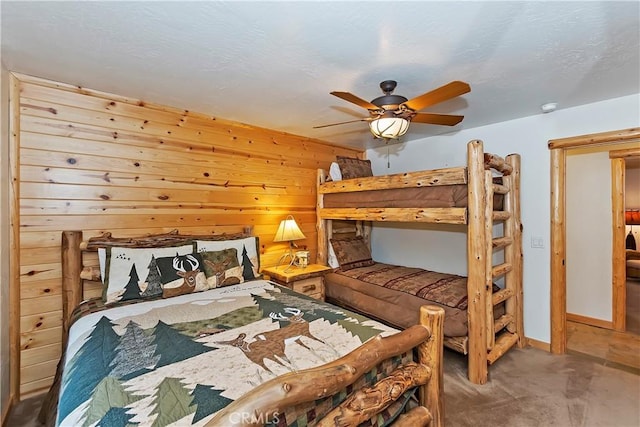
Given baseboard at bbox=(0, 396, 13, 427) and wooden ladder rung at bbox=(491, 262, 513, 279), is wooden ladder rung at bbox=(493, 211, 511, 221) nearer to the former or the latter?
wooden ladder rung at bbox=(491, 262, 513, 279)

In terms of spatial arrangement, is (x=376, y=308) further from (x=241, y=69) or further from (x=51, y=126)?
(x=51, y=126)

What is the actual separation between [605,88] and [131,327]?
3.89 meters

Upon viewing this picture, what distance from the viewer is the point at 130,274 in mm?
2162

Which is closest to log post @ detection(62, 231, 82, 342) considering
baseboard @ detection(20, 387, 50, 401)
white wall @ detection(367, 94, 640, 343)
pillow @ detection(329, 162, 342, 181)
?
baseboard @ detection(20, 387, 50, 401)

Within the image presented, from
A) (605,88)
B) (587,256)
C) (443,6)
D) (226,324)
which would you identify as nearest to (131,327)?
(226,324)

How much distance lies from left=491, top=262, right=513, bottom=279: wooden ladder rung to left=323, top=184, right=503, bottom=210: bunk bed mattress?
0.57 meters

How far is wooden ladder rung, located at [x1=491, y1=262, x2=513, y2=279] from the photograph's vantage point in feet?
8.47

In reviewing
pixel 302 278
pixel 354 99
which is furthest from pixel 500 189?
pixel 302 278

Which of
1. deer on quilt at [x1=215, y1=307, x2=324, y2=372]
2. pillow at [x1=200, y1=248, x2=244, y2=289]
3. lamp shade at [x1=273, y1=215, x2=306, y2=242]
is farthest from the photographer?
lamp shade at [x1=273, y1=215, x2=306, y2=242]

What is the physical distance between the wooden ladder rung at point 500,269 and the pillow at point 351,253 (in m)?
1.59

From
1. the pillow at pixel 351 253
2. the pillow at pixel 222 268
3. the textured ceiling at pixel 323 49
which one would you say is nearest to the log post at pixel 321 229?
the pillow at pixel 351 253

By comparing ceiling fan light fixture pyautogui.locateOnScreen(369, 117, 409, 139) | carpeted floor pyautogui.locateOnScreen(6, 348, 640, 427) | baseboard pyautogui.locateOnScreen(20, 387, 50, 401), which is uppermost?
ceiling fan light fixture pyautogui.locateOnScreen(369, 117, 409, 139)

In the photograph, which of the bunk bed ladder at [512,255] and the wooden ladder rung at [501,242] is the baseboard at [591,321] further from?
the wooden ladder rung at [501,242]

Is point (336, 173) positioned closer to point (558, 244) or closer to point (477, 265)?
point (477, 265)
